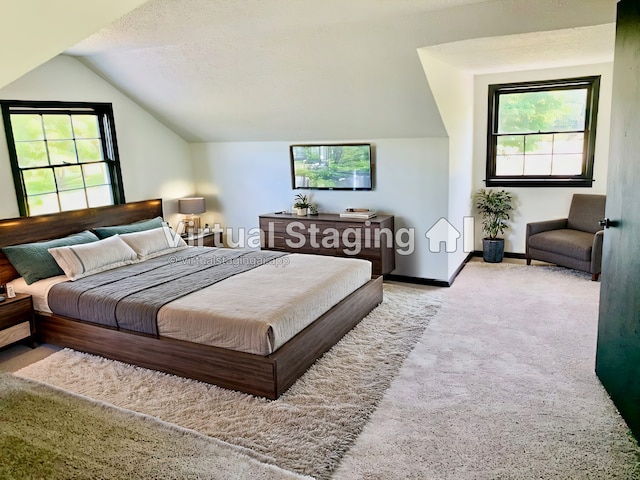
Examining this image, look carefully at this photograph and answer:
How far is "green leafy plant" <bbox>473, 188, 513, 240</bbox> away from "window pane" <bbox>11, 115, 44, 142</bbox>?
5.06m

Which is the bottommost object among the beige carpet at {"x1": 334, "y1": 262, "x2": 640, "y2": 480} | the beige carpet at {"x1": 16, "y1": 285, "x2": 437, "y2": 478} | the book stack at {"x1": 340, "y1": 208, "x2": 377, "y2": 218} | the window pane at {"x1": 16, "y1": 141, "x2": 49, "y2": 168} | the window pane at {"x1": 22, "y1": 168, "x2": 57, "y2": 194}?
the beige carpet at {"x1": 334, "y1": 262, "x2": 640, "y2": 480}

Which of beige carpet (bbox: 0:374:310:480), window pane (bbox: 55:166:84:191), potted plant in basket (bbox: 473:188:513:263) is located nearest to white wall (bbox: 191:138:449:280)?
potted plant in basket (bbox: 473:188:513:263)

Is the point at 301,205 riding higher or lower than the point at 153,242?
higher

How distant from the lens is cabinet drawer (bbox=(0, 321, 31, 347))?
357cm

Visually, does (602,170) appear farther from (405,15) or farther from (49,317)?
(49,317)

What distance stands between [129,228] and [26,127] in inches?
51.1

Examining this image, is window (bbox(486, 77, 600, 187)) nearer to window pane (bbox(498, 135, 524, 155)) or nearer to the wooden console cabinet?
window pane (bbox(498, 135, 524, 155))

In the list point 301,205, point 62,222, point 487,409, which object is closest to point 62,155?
point 62,222

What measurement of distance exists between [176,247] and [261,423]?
2730 mm

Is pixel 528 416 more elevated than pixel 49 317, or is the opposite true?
pixel 49 317

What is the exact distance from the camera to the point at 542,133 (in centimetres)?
568

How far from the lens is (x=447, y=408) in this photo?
8.89 feet

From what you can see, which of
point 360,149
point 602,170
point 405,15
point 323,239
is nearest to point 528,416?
point 405,15

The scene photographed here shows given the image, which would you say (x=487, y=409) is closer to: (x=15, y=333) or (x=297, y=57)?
(x=297, y=57)
